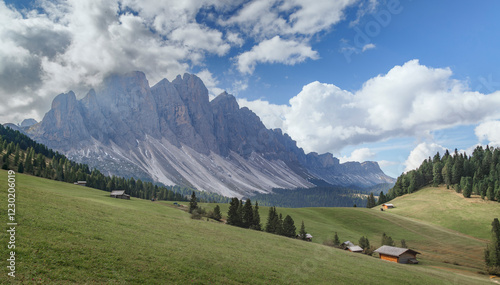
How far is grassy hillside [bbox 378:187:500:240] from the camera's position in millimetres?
99312

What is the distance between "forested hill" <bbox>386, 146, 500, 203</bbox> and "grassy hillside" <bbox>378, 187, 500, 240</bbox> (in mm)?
4905

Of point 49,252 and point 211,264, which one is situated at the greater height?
point 49,252

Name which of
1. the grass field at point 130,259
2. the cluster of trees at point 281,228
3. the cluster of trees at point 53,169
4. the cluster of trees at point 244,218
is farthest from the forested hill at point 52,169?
the grass field at point 130,259

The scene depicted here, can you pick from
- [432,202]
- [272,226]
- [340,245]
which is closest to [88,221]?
[272,226]

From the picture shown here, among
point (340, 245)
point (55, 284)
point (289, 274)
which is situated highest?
point (55, 284)

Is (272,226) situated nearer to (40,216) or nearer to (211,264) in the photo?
(211,264)

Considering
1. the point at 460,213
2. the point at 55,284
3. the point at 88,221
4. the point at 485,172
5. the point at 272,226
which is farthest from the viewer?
the point at 485,172

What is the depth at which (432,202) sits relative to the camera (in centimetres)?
13200

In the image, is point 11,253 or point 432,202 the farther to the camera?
point 432,202

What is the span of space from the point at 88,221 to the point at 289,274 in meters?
23.2

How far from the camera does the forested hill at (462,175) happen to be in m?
125

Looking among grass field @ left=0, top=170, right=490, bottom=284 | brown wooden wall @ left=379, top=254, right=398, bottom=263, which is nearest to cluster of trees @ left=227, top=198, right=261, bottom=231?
brown wooden wall @ left=379, top=254, right=398, bottom=263

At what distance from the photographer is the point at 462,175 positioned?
147m

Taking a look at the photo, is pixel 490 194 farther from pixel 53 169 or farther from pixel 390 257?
pixel 53 169
